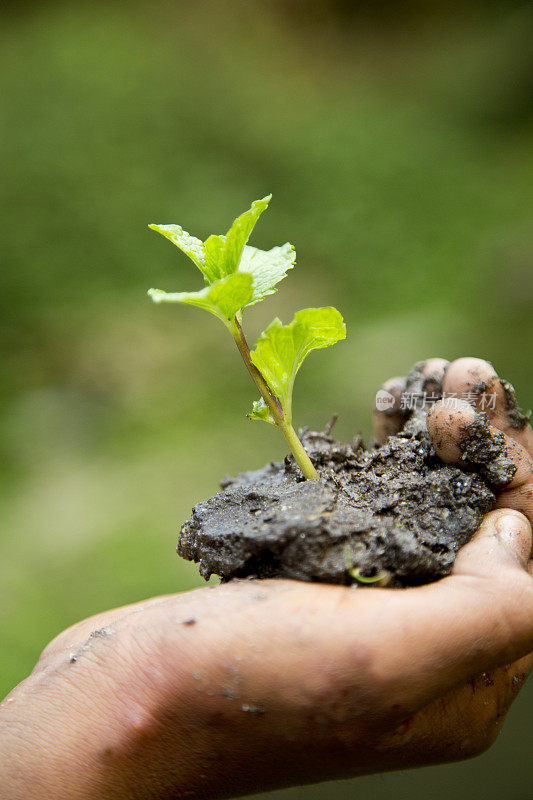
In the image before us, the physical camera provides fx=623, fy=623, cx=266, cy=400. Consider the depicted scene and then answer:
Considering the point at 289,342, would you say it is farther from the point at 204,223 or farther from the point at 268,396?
the point at 204,223

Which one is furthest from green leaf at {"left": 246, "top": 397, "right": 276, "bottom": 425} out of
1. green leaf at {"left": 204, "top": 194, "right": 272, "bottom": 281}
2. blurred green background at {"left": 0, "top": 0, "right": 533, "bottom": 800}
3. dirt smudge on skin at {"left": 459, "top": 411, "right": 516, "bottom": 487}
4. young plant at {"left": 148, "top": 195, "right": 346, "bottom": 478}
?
blurred green background at {"left": 0, "top": 0, "right": 533, "bottom": 800}

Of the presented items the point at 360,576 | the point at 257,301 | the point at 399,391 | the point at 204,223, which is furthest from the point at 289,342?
the point at 204,223

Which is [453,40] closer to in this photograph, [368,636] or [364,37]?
[364,37]

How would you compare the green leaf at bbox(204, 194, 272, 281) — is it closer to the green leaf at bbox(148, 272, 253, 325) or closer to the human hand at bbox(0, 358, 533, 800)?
the green leaf at bbox(148, 272, 253, 325)

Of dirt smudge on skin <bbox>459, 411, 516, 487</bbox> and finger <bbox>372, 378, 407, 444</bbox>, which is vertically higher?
finger <bbox>372, 378, 407, 444</bbox>

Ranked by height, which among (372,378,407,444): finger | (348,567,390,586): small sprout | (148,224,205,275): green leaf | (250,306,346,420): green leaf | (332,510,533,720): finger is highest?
(148,224,205,275): green leaf
